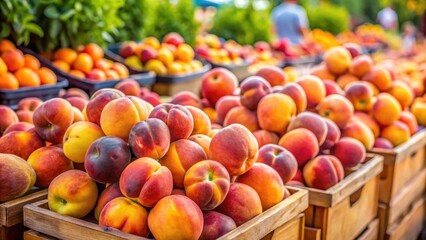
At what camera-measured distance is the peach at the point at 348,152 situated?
2340 mm

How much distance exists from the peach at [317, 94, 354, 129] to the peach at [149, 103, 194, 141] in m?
1.08

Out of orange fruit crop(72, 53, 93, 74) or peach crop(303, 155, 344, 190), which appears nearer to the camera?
peach crop(303, 155, 344, 190)

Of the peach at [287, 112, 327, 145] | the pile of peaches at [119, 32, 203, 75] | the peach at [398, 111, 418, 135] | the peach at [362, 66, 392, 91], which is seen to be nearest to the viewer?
the peach at [287, 112, 327, 145]

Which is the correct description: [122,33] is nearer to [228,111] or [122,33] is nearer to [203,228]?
[228,111]

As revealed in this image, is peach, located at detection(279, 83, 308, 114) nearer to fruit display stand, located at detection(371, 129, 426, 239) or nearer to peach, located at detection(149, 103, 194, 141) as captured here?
fruit display stand, located at detection(371, 129, 426, 239)

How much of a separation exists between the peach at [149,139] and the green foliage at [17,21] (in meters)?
1.76

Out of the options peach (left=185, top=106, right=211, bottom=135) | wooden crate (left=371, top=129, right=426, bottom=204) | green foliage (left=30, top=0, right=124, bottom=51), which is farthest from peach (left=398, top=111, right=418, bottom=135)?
green foliage (left=30, top=0, right=124, bottom=51)

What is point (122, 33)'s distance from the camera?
460cm

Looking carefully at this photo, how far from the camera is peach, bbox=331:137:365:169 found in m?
2.34

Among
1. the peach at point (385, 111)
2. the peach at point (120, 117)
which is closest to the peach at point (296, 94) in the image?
the peach at point (385, 111)

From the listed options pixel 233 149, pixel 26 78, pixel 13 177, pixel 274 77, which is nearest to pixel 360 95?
pixel 274 77

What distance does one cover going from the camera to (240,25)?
6406 millimetres

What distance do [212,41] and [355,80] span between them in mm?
2161

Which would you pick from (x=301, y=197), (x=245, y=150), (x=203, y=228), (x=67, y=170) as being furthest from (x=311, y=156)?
(x=67, y=170)
